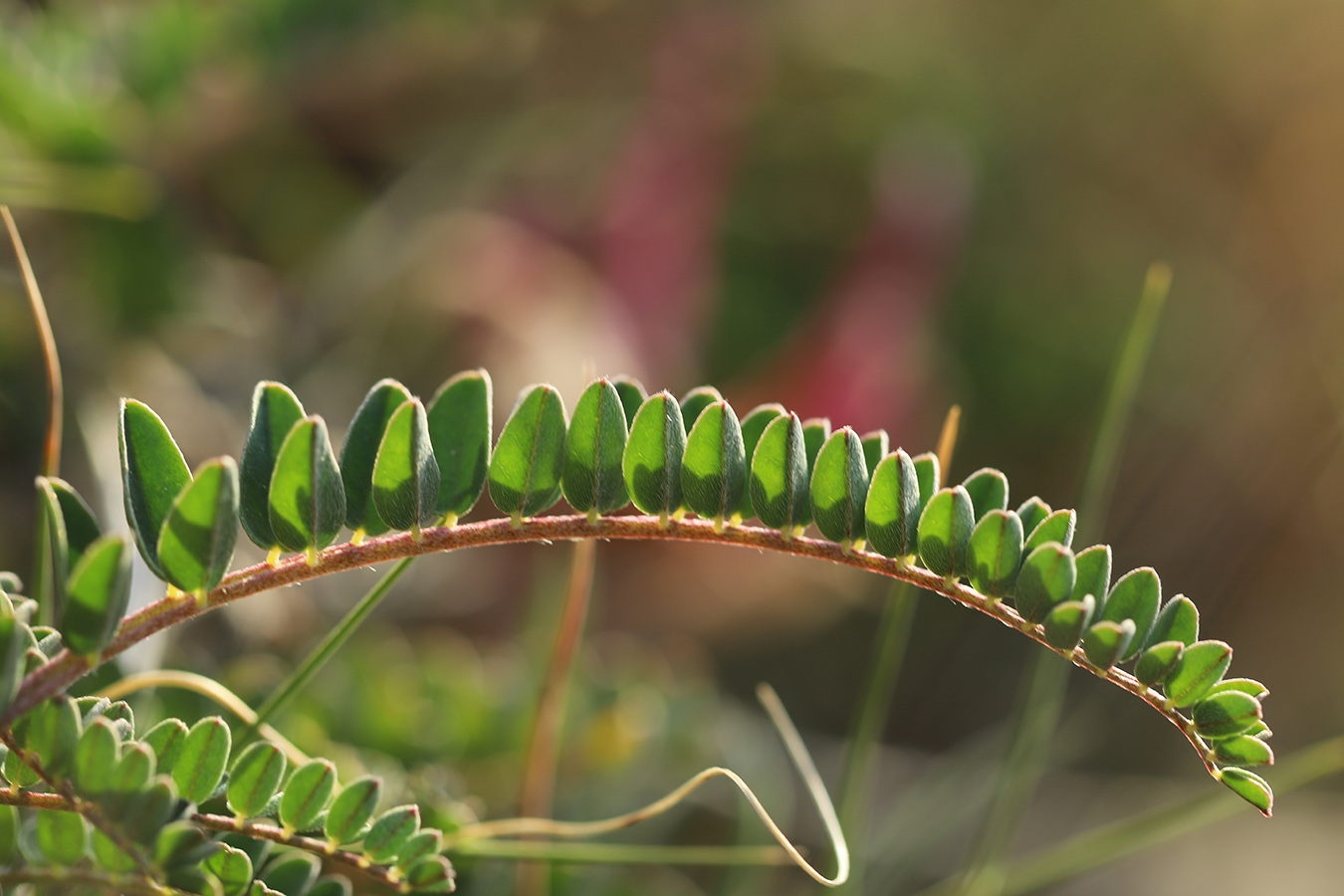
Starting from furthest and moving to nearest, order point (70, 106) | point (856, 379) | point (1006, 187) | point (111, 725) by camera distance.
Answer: point (1006, 187), point (856, 379), point (70, 106), point (111, 725)

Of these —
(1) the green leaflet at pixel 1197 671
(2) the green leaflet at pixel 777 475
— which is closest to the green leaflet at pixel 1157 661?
(1) the green leaflet at pixel 1197 671

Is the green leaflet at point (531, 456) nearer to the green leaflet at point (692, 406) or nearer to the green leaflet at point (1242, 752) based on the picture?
the green leaflet at point (692, 406)

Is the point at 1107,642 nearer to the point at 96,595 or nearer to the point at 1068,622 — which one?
the point at 1068,622

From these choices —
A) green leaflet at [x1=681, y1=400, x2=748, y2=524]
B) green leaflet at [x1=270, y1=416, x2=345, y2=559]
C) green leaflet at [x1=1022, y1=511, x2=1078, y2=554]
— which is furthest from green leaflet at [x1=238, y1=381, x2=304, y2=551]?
green leaflet at [x1=1022, y1=511, x2=1078, y2=554]

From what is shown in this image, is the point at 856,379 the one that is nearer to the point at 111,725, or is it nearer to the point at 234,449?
the point at 234,449

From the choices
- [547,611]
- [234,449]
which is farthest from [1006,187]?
[234,449]

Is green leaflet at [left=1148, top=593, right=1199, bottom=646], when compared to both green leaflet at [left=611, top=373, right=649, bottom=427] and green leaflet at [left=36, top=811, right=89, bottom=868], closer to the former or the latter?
green leaflet at [left=611, top=373, right=649, bottom=427]

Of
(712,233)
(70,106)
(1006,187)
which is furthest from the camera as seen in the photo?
(1006,187)
